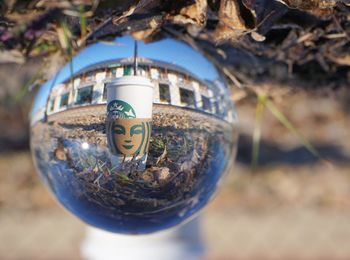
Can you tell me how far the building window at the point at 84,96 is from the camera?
81 centimetres

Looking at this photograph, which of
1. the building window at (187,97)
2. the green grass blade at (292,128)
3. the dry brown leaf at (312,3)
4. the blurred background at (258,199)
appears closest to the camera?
the dry brown leaf at (312,3)

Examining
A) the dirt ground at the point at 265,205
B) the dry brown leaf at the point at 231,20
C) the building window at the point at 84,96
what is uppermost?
the dirt ground at the point at 265,205

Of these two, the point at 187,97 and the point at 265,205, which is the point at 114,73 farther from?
the point at 265,205

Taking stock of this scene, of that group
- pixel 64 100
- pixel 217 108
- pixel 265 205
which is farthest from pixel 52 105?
pixel 265 205

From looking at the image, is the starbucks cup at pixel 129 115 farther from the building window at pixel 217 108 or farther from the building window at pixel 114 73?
the building window at pixel 217 108

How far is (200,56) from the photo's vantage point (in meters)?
0.91

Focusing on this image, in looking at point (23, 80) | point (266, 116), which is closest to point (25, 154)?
point (23, 80)

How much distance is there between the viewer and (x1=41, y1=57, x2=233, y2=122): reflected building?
805 mm

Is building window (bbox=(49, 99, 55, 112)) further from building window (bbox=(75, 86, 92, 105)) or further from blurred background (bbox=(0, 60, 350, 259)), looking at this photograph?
blurred background (bbox=(0, 60, 350, 259))

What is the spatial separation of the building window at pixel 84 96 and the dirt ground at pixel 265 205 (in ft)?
8.04

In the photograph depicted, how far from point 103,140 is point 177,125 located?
106 millimetres

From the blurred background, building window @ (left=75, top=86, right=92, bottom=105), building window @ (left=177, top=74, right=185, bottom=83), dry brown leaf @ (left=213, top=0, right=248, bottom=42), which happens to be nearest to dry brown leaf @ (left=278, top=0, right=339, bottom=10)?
dry brown leaf @ (left=213, top=0, right=248, bottom=42)

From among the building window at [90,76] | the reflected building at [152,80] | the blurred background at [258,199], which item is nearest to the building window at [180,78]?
the reflected building at [152,80]

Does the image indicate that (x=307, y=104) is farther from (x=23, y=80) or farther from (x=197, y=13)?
(x=197, y=13)
